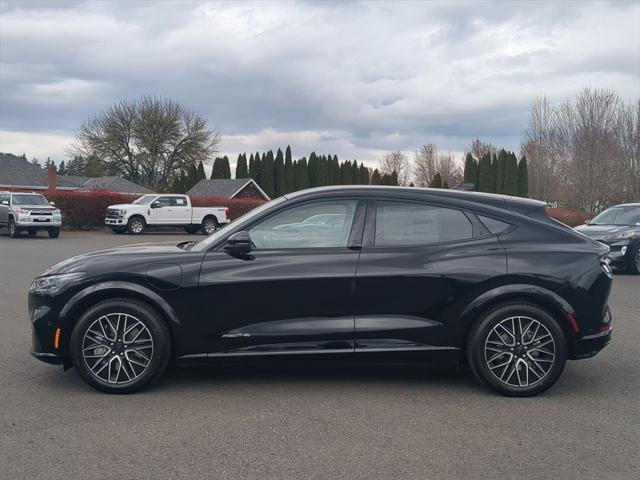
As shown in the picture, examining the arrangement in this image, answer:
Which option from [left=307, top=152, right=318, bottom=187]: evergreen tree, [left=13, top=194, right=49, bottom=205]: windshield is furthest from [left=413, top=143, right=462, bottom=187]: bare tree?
[left=13, top=194, right=49, bottom=205]: windshield

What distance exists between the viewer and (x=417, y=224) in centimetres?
556

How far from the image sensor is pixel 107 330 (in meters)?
5.27

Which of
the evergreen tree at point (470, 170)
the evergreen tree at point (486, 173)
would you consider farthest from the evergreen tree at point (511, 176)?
the evergreen tree at point (470, 170)

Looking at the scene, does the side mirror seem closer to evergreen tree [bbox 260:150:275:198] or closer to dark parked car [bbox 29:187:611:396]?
dark parked car [bbox 29:187:611:396]

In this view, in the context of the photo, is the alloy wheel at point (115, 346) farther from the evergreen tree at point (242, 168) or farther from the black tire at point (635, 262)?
the evergreen tree at point (242, 168)

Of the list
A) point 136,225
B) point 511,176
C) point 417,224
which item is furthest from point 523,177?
point 417,224

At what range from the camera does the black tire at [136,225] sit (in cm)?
3142

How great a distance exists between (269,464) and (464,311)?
216 centimetres

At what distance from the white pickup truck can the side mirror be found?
26901mm

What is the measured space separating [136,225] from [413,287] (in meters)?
28.0

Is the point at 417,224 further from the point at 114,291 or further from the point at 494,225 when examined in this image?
the point at 114,291

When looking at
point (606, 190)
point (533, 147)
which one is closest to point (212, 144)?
point (533, 147)

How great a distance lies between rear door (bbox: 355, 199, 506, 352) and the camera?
5297mm

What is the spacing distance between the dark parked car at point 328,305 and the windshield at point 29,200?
947 inches
